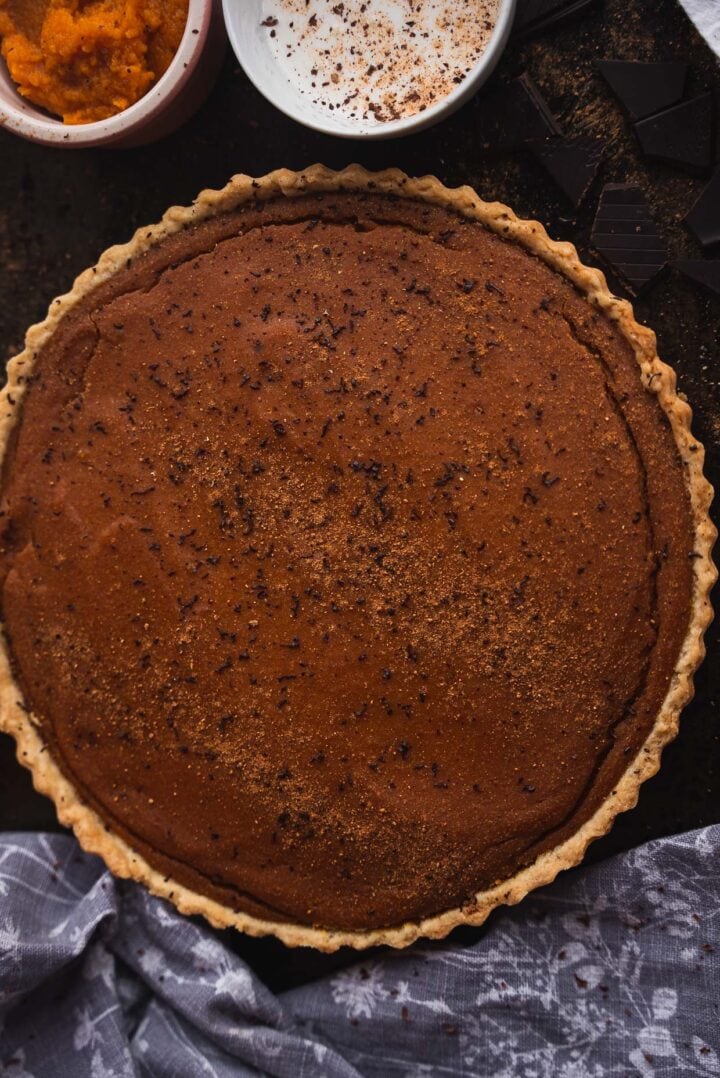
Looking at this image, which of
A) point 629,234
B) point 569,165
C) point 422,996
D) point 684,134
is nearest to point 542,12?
point 569,165

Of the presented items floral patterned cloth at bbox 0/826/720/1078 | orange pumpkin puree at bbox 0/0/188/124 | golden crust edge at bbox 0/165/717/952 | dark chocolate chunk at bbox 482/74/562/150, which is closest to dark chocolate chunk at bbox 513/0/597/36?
dark chocolate chunk at bbox 482/74/562/150

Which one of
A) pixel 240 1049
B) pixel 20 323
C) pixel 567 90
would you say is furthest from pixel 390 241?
pixel 240 1049

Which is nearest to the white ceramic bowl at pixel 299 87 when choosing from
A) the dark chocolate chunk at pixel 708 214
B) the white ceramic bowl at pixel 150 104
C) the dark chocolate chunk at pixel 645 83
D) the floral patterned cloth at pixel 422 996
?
the white ceramic bowl at pixel 150 104

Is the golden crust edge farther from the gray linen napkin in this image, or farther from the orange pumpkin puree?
the gray linen napkin

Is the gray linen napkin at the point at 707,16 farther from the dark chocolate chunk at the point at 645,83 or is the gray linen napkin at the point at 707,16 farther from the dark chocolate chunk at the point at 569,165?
the dark chocolate chunk at the point at 569,165

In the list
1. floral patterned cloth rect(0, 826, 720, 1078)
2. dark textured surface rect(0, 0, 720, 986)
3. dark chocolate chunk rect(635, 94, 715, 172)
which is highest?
dark chocolate chunk rect(635, 94, 715, 172)

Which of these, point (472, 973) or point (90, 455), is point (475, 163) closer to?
point (90, 455)

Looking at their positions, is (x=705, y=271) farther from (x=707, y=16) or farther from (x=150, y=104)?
(x=150, y=104)
